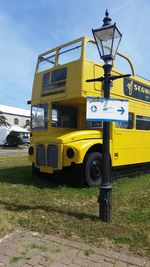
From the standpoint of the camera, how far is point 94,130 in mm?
8641

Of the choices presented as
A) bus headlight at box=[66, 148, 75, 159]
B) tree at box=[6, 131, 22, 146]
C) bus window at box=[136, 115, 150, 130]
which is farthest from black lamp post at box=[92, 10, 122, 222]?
tree at box=[6, 131, 22, 146]

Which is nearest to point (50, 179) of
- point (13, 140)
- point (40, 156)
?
point (40, 156)

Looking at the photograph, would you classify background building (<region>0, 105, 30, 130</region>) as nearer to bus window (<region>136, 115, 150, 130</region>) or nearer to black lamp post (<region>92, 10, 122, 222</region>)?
bus window (<region>136, 115, 150, 130</region>)

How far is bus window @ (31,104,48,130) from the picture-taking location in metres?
9.03

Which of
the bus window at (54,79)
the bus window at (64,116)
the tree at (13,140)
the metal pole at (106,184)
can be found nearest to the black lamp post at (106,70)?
the metal pole at (106,184)

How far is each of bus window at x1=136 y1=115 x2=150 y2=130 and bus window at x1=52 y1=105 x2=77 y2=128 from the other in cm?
217

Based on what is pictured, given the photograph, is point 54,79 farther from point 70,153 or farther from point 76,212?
point 76,212

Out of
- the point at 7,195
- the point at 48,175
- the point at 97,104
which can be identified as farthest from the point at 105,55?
the point at 48,175

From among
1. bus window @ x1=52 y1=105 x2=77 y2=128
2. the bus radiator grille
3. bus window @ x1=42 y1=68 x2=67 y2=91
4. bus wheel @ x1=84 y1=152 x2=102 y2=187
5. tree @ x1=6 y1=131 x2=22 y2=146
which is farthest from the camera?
tree @ x1=6 y1=131 x2=22 y2=146

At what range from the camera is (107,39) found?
520cm

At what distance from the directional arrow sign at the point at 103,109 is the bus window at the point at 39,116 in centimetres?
385

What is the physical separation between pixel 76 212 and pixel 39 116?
4282mm

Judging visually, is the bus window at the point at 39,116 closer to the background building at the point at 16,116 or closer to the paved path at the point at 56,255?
the paved path at the point at 56,255

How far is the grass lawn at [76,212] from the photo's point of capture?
4477 millimetres
